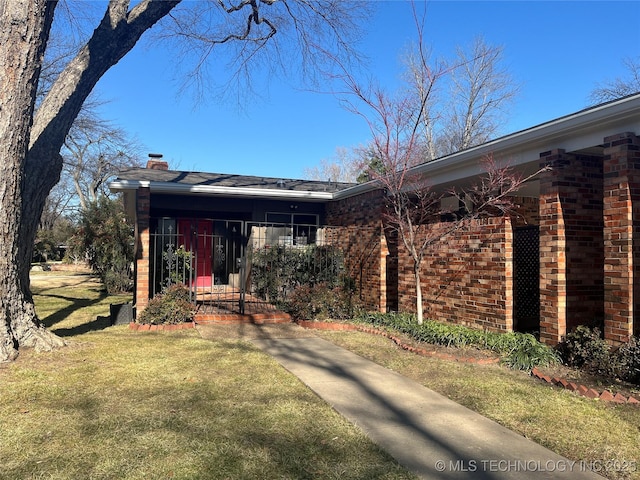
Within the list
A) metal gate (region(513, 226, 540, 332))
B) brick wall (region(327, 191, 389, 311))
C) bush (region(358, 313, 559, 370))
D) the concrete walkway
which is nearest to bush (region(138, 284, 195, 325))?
the concrete walkway

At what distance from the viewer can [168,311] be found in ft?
27.9

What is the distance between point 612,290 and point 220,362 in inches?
198

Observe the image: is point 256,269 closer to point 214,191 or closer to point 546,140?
point 214,191

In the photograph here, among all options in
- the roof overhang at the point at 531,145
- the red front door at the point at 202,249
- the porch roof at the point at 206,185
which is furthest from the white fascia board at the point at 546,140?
the red front door at the point at 202,249

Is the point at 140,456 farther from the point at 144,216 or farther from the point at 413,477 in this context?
the point at 144,216

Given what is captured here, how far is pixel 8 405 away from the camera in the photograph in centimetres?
420

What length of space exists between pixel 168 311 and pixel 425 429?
19.6 feet

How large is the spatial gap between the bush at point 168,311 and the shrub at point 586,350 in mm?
6367

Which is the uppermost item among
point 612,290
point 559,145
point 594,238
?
point 559,145

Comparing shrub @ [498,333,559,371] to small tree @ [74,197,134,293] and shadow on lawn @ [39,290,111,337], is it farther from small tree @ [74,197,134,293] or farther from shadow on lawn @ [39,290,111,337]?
small tree @ [74,197,134,293]

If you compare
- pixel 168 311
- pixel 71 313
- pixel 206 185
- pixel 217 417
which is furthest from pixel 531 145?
pixel 71 313

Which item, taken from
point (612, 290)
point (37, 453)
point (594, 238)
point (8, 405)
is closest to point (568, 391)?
point (612, 290)

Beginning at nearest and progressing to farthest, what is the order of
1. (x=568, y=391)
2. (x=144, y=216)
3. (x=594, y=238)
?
(x=568, y=391) < (x=594, y=238) < (x=144, y=216)

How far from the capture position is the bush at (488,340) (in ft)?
19.2
